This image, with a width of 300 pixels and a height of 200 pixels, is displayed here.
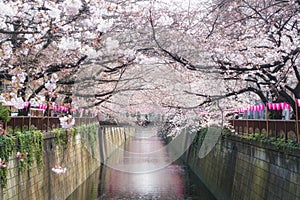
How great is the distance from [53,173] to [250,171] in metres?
7.15

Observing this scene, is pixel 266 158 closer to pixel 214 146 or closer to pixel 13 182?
pixel 13 182

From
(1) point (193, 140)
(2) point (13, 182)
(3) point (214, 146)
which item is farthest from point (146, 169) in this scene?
(2) point (13, 182)

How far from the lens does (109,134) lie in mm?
43031

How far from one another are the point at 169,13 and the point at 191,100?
9.73m

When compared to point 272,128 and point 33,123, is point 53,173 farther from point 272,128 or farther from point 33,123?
point 272,128

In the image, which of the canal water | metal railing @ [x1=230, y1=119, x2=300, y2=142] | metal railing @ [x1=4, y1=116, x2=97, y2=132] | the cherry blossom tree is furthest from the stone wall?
metal railing @ [x1=4, y1=116, x2=97, y2=132]

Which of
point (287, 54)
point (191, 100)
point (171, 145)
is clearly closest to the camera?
A: point (287, 54)

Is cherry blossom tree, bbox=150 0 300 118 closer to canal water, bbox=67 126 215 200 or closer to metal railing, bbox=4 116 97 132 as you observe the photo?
metal railing, bbox=4 116 97 132

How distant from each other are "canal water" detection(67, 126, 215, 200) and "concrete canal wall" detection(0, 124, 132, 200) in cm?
66

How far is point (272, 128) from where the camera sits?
43.2 ft

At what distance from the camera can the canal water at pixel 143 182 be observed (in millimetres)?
20500

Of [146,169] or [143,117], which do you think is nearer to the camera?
[146,169]

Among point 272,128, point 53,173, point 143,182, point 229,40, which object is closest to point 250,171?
point 272,128

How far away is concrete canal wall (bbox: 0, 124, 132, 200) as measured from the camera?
11.5 meters
